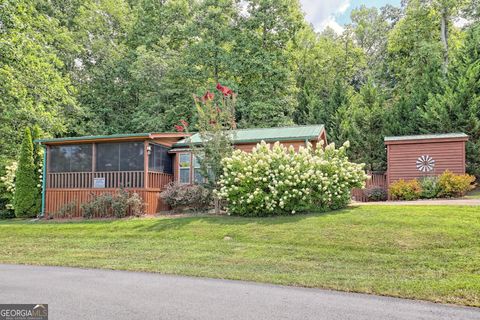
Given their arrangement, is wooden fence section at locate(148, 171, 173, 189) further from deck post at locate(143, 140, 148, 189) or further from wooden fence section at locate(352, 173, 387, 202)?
wooden fence section at locate(352, 173, 387, 202)

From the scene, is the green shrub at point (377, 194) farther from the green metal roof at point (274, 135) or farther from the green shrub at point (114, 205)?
the green shrub at point (114, 205)

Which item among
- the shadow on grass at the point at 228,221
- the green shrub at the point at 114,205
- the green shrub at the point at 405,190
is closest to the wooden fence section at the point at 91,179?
the green shrub at the point at 114,205

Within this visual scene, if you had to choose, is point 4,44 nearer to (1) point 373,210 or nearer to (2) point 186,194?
(2) point 186,194

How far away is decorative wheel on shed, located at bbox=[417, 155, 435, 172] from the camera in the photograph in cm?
1658

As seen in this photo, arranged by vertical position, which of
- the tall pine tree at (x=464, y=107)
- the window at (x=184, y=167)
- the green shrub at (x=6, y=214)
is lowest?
the green shrub at (x=6, y=214)

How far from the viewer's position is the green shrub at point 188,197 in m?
13.9

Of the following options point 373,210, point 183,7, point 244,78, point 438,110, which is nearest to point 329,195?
point 373,210

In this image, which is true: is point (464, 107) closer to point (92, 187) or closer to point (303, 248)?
point (303, 248)

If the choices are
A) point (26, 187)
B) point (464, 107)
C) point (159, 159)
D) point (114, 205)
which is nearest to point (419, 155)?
point (464, 107)

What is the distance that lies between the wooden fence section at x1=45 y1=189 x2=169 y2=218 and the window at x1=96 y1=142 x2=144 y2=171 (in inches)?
35.2

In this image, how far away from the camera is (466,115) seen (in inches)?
773

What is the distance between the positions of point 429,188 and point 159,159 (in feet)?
34.8

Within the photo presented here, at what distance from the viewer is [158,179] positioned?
50.6ft

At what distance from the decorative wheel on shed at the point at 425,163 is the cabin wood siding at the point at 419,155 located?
115mm
